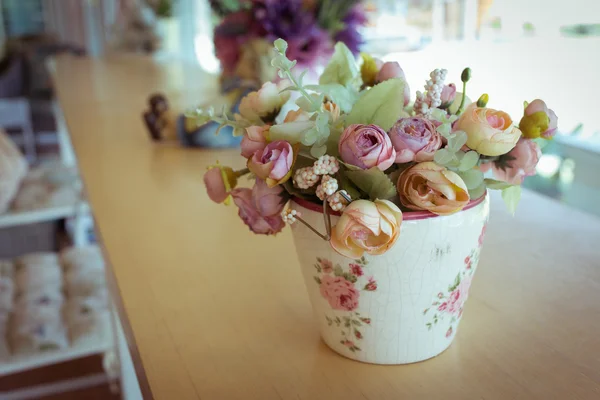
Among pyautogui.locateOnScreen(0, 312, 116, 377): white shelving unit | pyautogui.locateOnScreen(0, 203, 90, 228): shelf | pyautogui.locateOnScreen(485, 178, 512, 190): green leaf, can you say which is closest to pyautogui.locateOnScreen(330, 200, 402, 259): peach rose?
pyautogui.locateOnScreen(485, 178, 512, 190): green leaf

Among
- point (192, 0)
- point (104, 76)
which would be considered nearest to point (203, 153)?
point (104, 76)

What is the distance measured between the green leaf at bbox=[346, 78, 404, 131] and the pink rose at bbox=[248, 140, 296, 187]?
65 millimetres

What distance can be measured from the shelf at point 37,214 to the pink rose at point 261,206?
1069 mm

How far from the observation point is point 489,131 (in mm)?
454

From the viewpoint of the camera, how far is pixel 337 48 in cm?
55

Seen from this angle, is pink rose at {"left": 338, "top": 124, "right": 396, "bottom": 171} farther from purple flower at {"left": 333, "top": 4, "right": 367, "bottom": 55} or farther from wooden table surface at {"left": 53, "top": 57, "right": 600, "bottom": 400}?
purple flower at {"left": 333, "top": 4, "right": 367, "bottom": 55}

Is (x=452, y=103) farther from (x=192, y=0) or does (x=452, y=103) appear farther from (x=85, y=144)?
(x=192, y=0)

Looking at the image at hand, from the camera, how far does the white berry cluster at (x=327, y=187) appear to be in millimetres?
444

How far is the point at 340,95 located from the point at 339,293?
0.54 ft

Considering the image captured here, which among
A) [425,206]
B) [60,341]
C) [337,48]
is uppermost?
[337,48]

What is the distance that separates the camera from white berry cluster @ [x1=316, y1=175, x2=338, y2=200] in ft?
1.46

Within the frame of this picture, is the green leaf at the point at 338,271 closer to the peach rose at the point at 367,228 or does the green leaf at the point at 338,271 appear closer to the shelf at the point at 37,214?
the peach rose at the point at 367,228

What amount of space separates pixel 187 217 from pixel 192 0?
8.00 ft

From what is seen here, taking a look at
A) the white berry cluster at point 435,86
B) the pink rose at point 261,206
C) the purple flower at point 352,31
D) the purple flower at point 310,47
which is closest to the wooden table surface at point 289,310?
the pink rose at point 261,206
